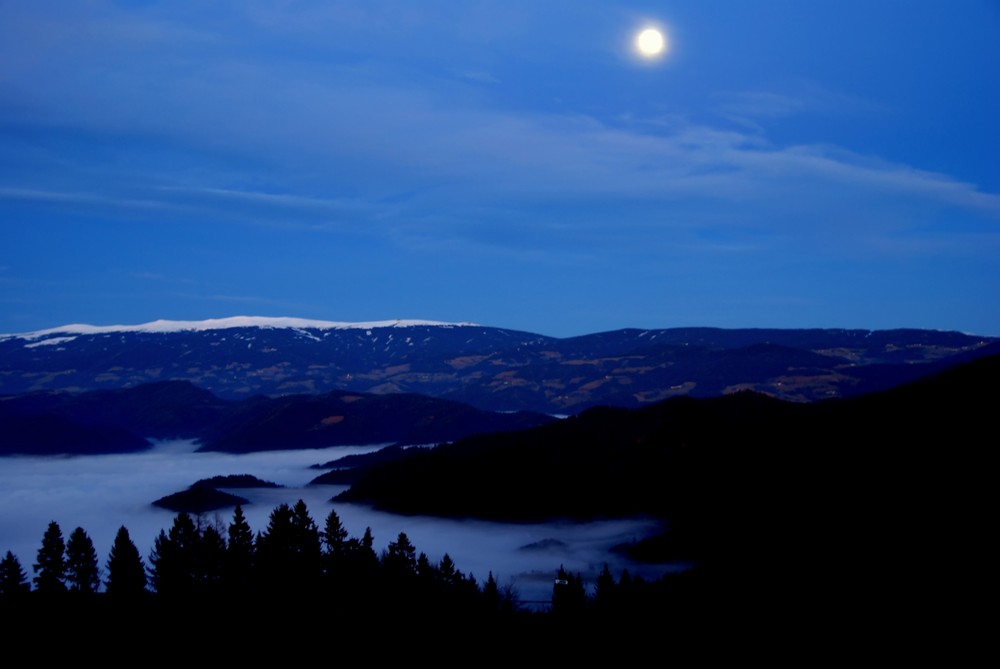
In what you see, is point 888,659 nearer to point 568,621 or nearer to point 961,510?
point 568,621

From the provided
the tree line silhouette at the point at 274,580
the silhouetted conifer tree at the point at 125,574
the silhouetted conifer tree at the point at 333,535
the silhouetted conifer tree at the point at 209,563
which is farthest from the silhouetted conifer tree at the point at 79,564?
the silhouetted conifer tree at the point at 333,535

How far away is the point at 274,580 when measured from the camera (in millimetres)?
144000

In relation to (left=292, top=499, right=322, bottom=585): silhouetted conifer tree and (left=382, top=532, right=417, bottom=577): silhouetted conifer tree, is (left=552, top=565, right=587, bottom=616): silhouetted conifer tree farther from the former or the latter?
(left=292, top=499, right=322, bottom=585): silhouetted conifer tree

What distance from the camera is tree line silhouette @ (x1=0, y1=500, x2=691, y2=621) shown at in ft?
460

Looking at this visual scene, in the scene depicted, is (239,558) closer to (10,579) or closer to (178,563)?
(178,563)

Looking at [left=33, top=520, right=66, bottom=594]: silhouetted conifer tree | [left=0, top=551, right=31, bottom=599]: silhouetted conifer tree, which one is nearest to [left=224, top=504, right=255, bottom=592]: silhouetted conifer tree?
[left=33, top=520, right=66, bottom=594]: silhouetted conifer tree

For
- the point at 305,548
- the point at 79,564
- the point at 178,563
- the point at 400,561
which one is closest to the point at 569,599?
the point at 400,561

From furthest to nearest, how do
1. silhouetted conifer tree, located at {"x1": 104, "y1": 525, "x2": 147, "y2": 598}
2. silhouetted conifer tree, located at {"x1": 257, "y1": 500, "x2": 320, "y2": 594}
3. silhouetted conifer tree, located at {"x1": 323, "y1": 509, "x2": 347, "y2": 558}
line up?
silhouetted conifer tree, located at {"x1": 323, "y1": 509, "x2": 347, "y2": 558} < silhouetted conifer tree, located at {"x1": 104, "y1": 525, "x2": 147, "y2": 598} < silhouetted conifer tree, located at {"x1": 257, "y1": 500, "x2": 320, "y2": 594}

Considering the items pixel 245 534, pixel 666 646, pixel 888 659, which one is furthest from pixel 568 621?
pixel 245 534

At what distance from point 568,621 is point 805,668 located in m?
31.1

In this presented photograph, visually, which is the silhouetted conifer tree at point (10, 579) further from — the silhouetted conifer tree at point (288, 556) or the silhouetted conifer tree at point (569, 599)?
the silhouetted conifer tree at point (569, 599)

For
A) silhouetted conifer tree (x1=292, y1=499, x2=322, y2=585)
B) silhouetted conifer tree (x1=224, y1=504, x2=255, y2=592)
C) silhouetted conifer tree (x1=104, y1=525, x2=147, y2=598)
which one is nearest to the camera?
silhouetted conifer tree (x1=104, y1=525, x2=147, y2=598)

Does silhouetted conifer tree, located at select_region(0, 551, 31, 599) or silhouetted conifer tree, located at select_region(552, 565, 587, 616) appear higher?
silhouetted conifer tree, located at select_region(0, 551, 31, 599)

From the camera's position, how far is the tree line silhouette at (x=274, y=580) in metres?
140
